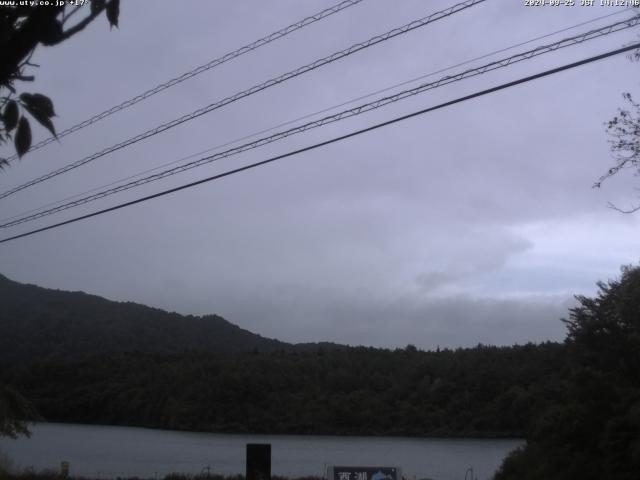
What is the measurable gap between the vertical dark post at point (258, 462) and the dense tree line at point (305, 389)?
2520 cm

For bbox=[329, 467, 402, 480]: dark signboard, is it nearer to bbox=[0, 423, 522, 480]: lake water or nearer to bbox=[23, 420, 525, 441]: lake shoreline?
bbox=[0, 423, 522, 480]: lake water

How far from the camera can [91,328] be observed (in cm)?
7000

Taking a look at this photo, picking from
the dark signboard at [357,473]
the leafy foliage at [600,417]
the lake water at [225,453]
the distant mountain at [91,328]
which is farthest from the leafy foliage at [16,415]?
the distant mountain at [91,328]

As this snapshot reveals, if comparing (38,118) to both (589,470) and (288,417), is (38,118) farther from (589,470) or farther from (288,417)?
(288,417)

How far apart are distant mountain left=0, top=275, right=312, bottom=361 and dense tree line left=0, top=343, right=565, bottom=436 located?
3527mm

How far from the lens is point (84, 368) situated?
52.1 m

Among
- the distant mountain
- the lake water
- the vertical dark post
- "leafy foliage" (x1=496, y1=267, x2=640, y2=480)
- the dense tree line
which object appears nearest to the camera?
"leafy foliage" (x1=496, y1=267, x2=640, y2=480)

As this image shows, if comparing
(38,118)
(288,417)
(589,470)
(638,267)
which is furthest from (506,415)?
(38,118)

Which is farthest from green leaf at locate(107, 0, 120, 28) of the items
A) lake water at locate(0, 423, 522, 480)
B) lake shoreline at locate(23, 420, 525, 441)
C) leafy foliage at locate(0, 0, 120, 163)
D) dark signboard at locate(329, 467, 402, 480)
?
lake shoreline at locate(23, 420, 525, 441)

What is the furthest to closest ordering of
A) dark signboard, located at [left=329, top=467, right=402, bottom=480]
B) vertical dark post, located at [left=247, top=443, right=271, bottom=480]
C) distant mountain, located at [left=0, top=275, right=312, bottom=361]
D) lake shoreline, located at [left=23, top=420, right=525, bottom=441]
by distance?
distant mountain, located at [left=0, top=275, right=312, bottom=361] → lake shoreline, located at [left=23, top=420, right=525, bottom=441] → vertical dark post, located at [left=247, top=443, right=271, bottom=480] → dark signboard, located at [left=329, top=467, right=402, bottom=480]

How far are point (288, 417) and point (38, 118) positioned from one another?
56.6 m

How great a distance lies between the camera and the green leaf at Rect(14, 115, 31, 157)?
3.33m

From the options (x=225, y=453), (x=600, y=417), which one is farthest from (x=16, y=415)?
(x=225, y=453)

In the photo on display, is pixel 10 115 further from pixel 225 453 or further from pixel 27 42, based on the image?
pixel 225 453
